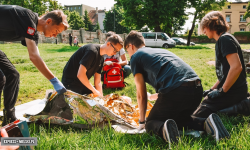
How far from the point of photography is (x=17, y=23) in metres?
2.29

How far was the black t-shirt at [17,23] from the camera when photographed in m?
2.28

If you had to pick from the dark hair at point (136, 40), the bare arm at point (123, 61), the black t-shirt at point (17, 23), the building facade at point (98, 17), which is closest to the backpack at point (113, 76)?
the bare arm at point (123, 61)

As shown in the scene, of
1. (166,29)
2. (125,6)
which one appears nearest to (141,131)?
(125,6)

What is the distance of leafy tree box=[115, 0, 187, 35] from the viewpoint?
21844mm

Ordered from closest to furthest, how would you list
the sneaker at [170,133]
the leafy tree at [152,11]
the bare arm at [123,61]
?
the sneaker at [170,133]
the bare arm at [123,61]
the leafy tree at [152,11]

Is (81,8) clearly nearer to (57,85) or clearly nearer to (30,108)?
(30,108)

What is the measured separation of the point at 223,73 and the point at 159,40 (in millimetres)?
19202

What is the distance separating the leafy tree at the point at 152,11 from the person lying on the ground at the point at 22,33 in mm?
20604

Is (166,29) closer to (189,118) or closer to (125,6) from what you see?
(125,6)

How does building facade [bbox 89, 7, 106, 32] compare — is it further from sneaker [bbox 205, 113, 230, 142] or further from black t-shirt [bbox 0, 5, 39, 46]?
sneaker [bbox 205, 113, 230, 142]

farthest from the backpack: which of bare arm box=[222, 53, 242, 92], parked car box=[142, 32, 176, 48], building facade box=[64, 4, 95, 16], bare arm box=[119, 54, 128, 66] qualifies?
building facade box=[64, 4, 95, 16]

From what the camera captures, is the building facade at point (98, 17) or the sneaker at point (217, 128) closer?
the sneaker at point (217, 128)

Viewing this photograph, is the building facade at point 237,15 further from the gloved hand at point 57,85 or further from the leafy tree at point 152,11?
the gloved hand at point 57,85

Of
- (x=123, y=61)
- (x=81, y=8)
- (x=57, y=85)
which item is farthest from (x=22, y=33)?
(x=81, y=8)
